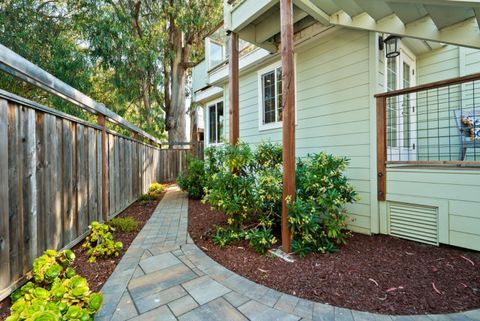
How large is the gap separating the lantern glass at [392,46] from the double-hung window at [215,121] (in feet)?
17.5

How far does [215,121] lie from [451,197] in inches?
270

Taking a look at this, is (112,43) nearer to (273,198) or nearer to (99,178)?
(99,178)

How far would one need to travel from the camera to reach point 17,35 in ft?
24.3

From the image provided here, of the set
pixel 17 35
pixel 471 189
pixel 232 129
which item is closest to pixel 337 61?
pixel 232 129

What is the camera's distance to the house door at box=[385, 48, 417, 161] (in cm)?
414

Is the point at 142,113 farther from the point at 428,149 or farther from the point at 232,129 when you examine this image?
the point at 428,149

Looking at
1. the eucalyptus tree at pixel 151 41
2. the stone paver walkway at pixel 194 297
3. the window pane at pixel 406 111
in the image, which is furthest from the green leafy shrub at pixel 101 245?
the eucalyptus tree at pixel 151 41

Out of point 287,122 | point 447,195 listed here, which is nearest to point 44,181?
point 287,122

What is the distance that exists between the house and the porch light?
14mm

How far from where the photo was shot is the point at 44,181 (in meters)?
2.38

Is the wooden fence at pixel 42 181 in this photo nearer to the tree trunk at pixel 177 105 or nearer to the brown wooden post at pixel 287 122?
the brown wooden post at pixel 287 122

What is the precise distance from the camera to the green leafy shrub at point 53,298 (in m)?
1.39

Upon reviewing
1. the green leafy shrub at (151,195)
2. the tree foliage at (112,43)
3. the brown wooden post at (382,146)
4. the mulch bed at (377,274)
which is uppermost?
the tree foliage at (112,43)

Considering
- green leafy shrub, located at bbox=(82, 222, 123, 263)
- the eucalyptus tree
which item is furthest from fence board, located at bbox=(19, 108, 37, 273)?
the eucalyptus tree
